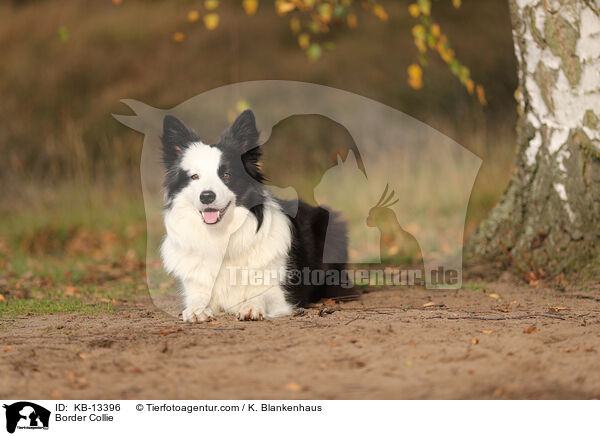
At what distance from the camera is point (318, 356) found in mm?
3029

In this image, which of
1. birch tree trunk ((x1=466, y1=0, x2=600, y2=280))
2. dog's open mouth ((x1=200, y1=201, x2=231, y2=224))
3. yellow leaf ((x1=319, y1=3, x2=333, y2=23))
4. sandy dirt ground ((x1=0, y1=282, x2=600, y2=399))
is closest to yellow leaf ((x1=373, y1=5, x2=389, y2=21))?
yellow leaf ((x1=319, y1=3, x2=333, y2=23))

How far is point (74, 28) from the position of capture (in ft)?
50.6

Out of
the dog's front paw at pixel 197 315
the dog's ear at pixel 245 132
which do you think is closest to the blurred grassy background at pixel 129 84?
the dog's front paw at pixel 197 315

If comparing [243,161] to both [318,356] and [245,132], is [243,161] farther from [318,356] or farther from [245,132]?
[318,356]

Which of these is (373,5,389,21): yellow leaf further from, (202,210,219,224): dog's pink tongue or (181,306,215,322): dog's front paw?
(181,306,215,322): dog's front paw

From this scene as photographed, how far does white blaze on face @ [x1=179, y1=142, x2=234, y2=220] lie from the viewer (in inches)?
156

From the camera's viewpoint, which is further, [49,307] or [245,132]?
[49,307]

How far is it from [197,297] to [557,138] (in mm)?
3097

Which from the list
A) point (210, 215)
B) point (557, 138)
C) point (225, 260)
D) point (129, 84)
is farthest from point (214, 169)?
point (129, 84)

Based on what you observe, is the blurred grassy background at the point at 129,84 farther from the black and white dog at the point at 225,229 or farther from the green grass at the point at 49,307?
the black and white dog at the point at 225,229

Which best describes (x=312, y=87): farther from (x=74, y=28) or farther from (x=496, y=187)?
(x=496, y=187)

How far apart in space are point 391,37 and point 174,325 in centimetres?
1405

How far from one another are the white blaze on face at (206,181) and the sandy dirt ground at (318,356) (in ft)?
2.41

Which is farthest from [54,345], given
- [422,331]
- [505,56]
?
[505,56]
